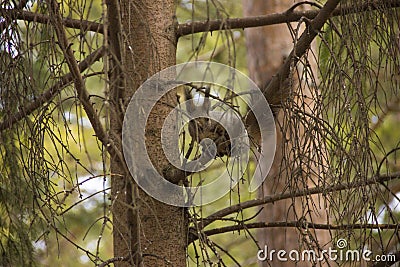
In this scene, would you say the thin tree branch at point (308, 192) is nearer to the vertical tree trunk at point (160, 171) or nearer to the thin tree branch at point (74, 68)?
the vertical tree trunk at point (160, 171)

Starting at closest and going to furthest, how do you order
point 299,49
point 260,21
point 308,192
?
point 308,192 < point 299,49 < point 260,21

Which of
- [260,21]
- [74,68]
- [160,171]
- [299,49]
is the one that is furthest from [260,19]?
[74,68]

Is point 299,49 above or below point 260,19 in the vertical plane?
below

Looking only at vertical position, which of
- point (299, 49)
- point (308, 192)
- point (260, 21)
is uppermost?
point (260, 21)

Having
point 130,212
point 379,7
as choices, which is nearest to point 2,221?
point 130,212

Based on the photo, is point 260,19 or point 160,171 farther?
point 260,19

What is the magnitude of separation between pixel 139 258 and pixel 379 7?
1058mm

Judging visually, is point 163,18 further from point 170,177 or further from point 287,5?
point 287,5

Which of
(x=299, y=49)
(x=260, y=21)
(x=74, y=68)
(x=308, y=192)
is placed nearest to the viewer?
(x=74, y=68)

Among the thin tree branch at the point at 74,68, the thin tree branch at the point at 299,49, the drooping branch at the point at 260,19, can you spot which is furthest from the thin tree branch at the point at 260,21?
the thin tree branch at the point at 74,68

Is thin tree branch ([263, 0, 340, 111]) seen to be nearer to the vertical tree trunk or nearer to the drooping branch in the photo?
the drooping branch

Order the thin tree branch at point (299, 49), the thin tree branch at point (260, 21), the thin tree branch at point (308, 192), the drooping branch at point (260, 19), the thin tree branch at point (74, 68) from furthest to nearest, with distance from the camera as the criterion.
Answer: the thin tree branch at point (260, 21), the drooping branch at point (260, 19), the thin tree branch at point (299, 49), the thin tree branch at point (308, 192), the thin tree branch at point (74, 68)

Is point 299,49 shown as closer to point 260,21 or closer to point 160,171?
point 260,21

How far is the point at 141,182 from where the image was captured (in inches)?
78.3
